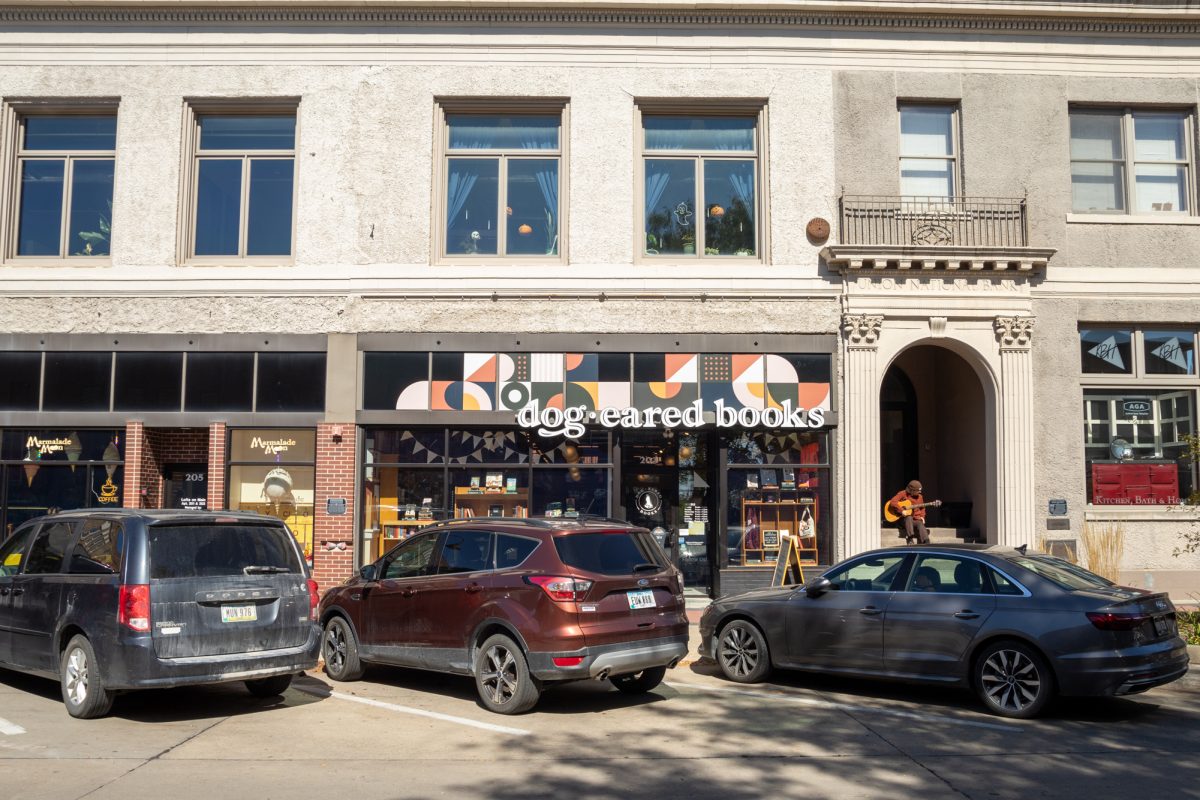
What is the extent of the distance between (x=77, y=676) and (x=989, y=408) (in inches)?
533

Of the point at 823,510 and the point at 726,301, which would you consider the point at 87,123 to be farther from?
the point at 823,510

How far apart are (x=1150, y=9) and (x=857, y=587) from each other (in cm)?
1265

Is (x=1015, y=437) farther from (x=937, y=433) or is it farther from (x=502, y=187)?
(x=502, y=187)

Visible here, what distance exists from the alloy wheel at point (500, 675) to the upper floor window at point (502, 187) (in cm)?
912

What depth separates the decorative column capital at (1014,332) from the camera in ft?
53.9

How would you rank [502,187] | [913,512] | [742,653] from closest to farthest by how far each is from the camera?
1. [742,653]
2. [913,512]
3. [502,187]

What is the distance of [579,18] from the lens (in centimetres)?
1697

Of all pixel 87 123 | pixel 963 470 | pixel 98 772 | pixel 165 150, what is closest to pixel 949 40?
pixel 963 470

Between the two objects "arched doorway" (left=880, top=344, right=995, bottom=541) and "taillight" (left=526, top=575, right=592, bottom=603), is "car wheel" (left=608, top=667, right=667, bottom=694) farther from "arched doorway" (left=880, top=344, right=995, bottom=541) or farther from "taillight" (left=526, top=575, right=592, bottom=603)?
"arched doorway" (left=880, top=344, right=995, bottom=541)

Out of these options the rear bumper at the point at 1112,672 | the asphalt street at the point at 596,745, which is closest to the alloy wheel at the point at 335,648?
the asphalt street at the point at 596,745

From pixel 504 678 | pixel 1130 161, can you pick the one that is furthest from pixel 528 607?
pixel 1130 161

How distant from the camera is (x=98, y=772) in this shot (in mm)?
6965

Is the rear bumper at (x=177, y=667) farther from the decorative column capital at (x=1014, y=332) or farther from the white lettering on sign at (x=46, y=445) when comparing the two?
the decorative column capital at (x=1014, y=332)

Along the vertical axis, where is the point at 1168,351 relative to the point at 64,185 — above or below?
below
